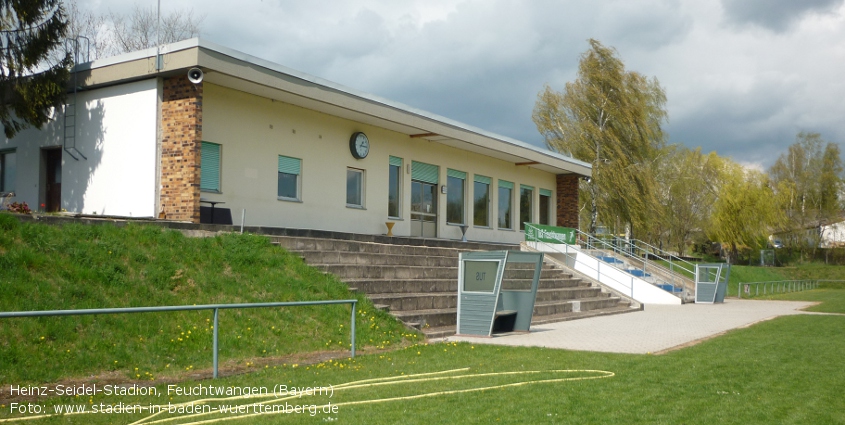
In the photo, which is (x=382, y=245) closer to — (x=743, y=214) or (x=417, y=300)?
(x=417, y=300)

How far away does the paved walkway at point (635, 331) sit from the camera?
40.9ft

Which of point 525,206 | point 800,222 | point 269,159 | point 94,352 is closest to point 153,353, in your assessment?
point 94,352

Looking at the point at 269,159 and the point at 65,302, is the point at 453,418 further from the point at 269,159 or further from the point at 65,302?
the point at 269,159

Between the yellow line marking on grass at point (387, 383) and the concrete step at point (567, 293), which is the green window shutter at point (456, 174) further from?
the yellow line marking on grass at point (387, 383)

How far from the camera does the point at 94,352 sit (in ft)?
28.2

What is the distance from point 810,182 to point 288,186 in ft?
195

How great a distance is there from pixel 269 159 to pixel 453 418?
527 inches

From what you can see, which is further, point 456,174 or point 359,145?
point 456,174

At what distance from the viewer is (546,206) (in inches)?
1309

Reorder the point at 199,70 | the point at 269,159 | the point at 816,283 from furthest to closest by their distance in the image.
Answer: the point at 816,283 → the point at 269,159 → the point at 199,70

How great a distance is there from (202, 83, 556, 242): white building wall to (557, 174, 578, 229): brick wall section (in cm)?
875

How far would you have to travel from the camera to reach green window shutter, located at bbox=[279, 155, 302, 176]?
62.9 feet

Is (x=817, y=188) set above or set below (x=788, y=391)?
above

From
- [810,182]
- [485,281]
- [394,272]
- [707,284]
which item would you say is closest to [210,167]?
[394,272]
